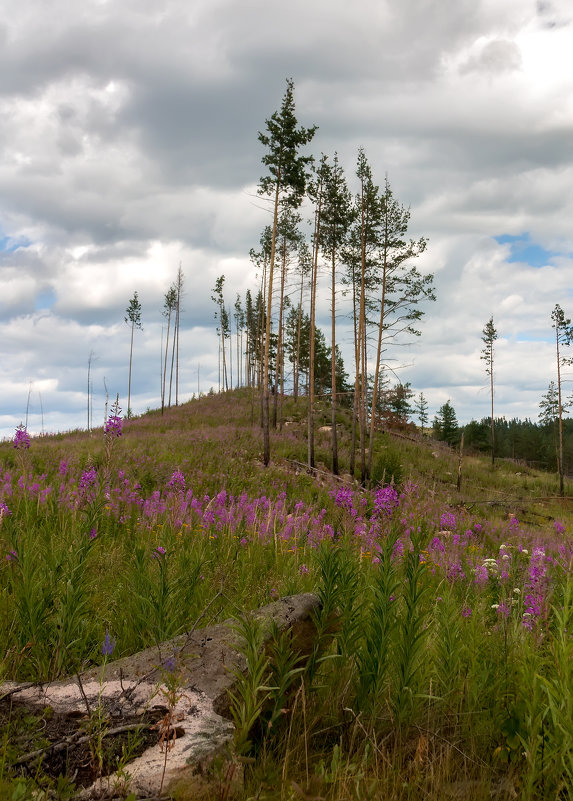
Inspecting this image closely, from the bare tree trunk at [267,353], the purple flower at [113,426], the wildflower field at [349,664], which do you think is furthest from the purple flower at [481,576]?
the bare tree trunk at [267,353]

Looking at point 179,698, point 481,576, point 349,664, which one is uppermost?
point 179,698

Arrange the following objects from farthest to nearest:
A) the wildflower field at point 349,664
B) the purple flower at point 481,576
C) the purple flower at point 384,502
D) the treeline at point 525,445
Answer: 1. the treeline at point 525,445
2. the purple flower at point 384,502
3. the purple flower at point 481,576
4. the wildflower field at point 349,664

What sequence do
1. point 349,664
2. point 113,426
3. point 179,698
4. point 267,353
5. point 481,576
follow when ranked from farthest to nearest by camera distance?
point 267,353, point 481,576, point 113,426, point 349,664, point 179,698

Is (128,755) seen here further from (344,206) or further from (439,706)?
(344,206)

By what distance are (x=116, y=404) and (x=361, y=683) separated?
286 centimetres

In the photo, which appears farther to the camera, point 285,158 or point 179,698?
point 285,158

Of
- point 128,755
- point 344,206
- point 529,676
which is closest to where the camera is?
point 128,755

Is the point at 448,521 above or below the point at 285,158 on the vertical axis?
below

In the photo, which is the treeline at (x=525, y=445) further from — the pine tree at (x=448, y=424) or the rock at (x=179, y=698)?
the rock at (x=179, y=698)

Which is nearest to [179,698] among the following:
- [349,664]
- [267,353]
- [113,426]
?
[349,664]

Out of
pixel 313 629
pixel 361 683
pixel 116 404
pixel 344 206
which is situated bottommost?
pixel 361 683

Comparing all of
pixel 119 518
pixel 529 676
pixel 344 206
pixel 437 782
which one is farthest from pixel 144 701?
pixel 344 206

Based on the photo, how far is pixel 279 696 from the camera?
2.02 meters

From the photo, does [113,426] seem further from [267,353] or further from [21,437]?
[267,353]
